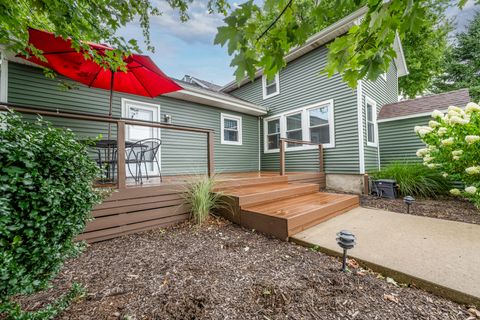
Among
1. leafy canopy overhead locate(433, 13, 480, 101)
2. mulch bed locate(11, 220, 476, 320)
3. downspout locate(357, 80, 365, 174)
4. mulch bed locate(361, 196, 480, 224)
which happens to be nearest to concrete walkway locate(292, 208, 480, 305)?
mulch bed locate(11, 220, 476, 320)

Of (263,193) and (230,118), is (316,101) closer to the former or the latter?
(230,118)

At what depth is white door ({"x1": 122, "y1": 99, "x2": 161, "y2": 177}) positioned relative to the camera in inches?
214

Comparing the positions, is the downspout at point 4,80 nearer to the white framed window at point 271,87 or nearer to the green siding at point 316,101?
the white framed window at point 271,87

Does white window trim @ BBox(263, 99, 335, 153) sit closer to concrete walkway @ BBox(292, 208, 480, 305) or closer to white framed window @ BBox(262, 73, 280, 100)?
white framed window @ BBox(262, 73, 280, 100)

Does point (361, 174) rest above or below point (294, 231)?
above

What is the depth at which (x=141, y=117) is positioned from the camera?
5.78 meters

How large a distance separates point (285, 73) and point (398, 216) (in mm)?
6049

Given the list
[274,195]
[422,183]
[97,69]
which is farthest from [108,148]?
[422,183]

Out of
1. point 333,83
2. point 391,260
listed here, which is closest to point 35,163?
point 391,260

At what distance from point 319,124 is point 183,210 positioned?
532 cm

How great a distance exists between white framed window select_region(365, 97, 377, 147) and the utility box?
146cm

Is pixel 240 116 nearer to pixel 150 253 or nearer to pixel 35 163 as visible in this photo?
pixel 150 253

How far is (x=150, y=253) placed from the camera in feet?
8.02

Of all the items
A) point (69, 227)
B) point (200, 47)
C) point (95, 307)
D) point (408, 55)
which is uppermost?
point (408, 55)
